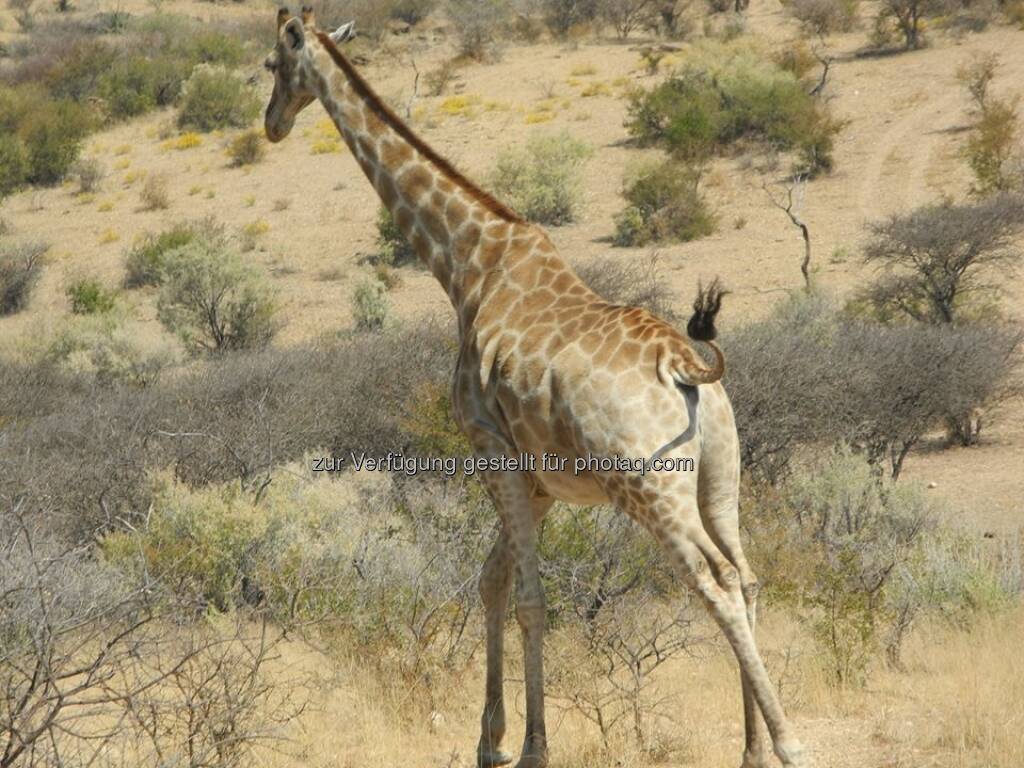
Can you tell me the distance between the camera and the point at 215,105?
35.1m

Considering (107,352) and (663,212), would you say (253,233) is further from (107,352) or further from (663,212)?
(663,212)

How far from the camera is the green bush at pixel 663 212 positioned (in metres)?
24.3

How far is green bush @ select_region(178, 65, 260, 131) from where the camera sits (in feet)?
115

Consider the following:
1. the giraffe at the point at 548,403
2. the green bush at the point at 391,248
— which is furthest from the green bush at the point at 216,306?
the giraffe at the point at 548,403

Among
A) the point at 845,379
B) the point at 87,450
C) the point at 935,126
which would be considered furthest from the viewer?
the point at 935,126

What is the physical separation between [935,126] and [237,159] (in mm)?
15469

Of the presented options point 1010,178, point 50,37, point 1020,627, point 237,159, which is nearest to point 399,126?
point 1020,627

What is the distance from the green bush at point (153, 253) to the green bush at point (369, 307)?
13.5 feet

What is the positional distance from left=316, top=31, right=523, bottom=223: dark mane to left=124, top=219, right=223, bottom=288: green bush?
1740 cm

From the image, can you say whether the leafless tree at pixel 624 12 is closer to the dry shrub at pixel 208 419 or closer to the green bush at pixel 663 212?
the green bush at pixel 663 212

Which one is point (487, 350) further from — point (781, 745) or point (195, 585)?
point (195, 585)

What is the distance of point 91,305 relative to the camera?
76.4 feet

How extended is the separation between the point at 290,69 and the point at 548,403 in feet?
8.87

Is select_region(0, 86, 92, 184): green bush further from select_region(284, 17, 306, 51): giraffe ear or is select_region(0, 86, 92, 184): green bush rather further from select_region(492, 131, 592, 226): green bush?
select_region(284, 17, 306, 51): giraffe ear
